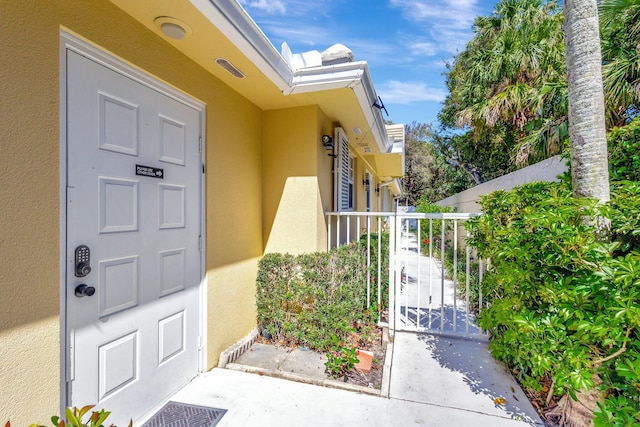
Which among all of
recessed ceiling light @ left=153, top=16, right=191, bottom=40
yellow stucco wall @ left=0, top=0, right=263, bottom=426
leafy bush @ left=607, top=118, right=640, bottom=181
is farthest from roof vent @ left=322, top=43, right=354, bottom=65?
leafy bush @ left=607, top=118, right=640, bottom=181

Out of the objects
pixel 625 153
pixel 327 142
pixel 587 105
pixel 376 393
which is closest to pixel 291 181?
pixel 327 142

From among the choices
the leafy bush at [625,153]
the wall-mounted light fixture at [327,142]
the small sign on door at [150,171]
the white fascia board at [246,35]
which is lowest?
the small sign on door at [150,171]

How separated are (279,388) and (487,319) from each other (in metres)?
2.19

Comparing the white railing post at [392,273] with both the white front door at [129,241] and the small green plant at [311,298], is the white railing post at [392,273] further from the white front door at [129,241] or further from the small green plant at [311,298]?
the white front door at [129,241]

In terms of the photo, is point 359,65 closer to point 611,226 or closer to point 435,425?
point 611,226

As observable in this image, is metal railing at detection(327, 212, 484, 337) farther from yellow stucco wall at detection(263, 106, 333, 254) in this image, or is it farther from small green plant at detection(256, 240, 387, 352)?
yellow stucco wall at detection(263, 106, 333, 254)

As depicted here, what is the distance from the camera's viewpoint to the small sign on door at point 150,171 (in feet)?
8.04

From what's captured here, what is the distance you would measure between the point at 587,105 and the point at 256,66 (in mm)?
2849

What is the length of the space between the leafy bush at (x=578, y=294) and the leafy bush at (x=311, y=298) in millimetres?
1883

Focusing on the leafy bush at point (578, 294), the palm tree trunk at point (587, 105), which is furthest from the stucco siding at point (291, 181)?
the palm tree trunk at point (587, 105)

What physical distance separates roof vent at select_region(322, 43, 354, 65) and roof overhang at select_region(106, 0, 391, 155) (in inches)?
4.8

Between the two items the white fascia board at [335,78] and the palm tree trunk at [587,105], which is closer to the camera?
the palm tree trunk at [587,105]

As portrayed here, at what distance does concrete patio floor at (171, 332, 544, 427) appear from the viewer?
8.33ft

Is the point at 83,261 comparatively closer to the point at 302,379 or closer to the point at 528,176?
the point at 302,379
